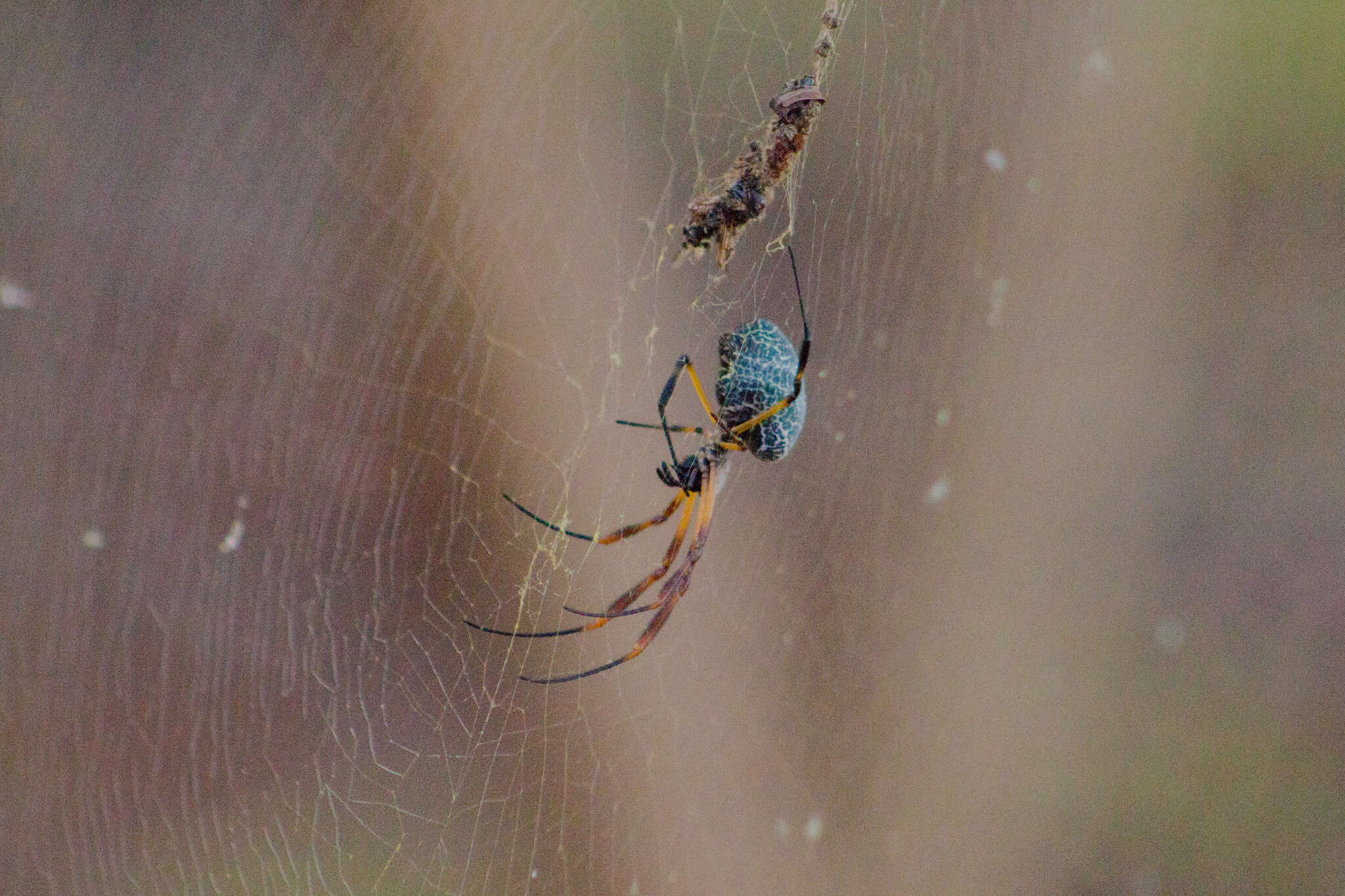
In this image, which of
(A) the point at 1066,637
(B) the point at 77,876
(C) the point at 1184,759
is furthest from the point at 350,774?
(C) the point at 1184,759

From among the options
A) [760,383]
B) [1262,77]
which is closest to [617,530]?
[760,383]

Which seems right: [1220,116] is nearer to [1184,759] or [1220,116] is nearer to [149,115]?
[1184,759]

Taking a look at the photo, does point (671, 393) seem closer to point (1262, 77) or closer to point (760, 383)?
point (760, 383)

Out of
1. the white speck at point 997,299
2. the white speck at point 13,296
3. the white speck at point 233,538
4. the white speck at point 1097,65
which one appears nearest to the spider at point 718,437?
the white speck at point 233,538

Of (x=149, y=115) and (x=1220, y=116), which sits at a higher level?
(x=1220, y=116)

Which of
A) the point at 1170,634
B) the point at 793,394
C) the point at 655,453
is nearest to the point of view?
the point at 793,394

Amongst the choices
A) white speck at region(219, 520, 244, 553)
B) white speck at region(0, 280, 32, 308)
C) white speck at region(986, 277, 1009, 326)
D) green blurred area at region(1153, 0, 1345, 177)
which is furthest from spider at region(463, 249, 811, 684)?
green blurred area at region(1153, 0, 1345, 177)
